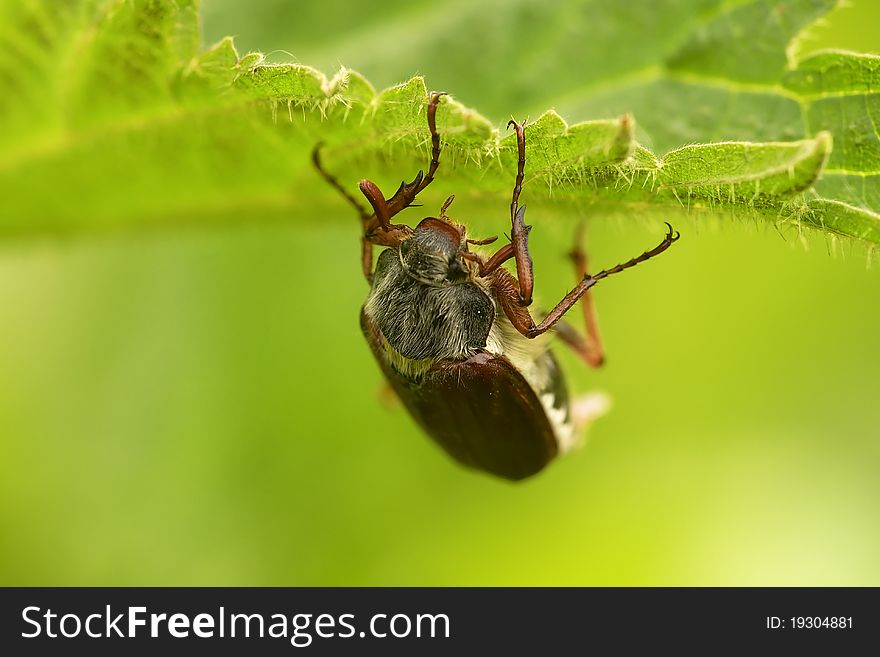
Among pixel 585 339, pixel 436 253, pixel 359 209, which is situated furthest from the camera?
pixel 585 339

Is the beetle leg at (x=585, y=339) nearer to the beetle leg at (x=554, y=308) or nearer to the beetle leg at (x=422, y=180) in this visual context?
the beetle leg at (x=554, y=308)

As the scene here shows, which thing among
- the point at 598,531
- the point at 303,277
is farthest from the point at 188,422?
the point at 598,531

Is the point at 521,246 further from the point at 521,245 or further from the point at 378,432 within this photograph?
the point at 378,432

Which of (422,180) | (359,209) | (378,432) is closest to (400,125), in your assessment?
(422,180)

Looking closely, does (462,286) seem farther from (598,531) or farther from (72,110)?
(598,531)

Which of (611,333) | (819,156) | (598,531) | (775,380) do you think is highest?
(611,333)

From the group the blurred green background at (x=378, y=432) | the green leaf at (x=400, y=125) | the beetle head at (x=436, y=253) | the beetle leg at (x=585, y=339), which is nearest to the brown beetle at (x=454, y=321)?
the beetle head at (x=436, y=253)
